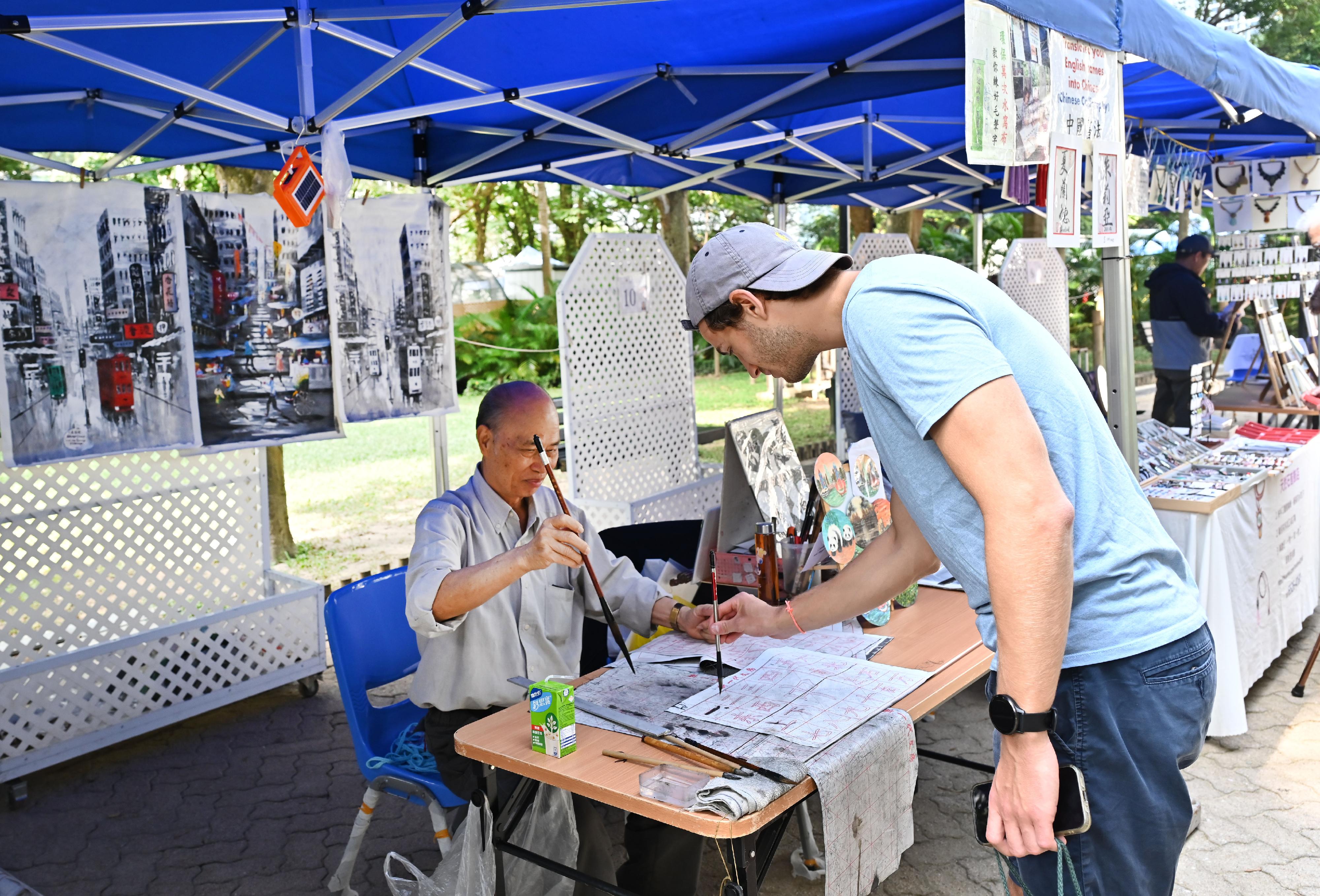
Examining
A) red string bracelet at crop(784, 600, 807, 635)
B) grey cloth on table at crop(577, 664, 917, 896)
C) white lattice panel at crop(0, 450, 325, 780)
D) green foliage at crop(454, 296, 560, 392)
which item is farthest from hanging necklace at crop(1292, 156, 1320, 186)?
green foliage at crop(454, 296, 560, 392)

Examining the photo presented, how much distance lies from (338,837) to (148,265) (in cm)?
235

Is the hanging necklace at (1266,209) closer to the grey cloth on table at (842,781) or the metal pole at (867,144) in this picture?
the metal pole at (867,144)

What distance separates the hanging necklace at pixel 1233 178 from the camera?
6215 millimetres

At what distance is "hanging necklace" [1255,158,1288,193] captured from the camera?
6062 mm

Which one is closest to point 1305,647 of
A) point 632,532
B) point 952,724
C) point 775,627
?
point 952,724

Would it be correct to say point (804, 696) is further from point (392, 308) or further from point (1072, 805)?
point (392, 308)

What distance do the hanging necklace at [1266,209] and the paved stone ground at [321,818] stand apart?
293 centimetres

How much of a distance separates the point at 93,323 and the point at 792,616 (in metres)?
3.15

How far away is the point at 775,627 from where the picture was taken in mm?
2242

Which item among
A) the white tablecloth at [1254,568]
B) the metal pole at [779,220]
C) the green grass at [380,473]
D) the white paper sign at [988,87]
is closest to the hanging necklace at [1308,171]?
Answer: the white tablecloth at [1254,568]

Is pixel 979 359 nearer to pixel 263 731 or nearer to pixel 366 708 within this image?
pixel 366 708

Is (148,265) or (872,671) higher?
(148,265)

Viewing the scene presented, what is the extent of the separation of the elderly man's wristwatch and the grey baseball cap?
1.13 m

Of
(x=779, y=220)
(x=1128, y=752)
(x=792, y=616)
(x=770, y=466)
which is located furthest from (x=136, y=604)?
(x=779, y=220)
